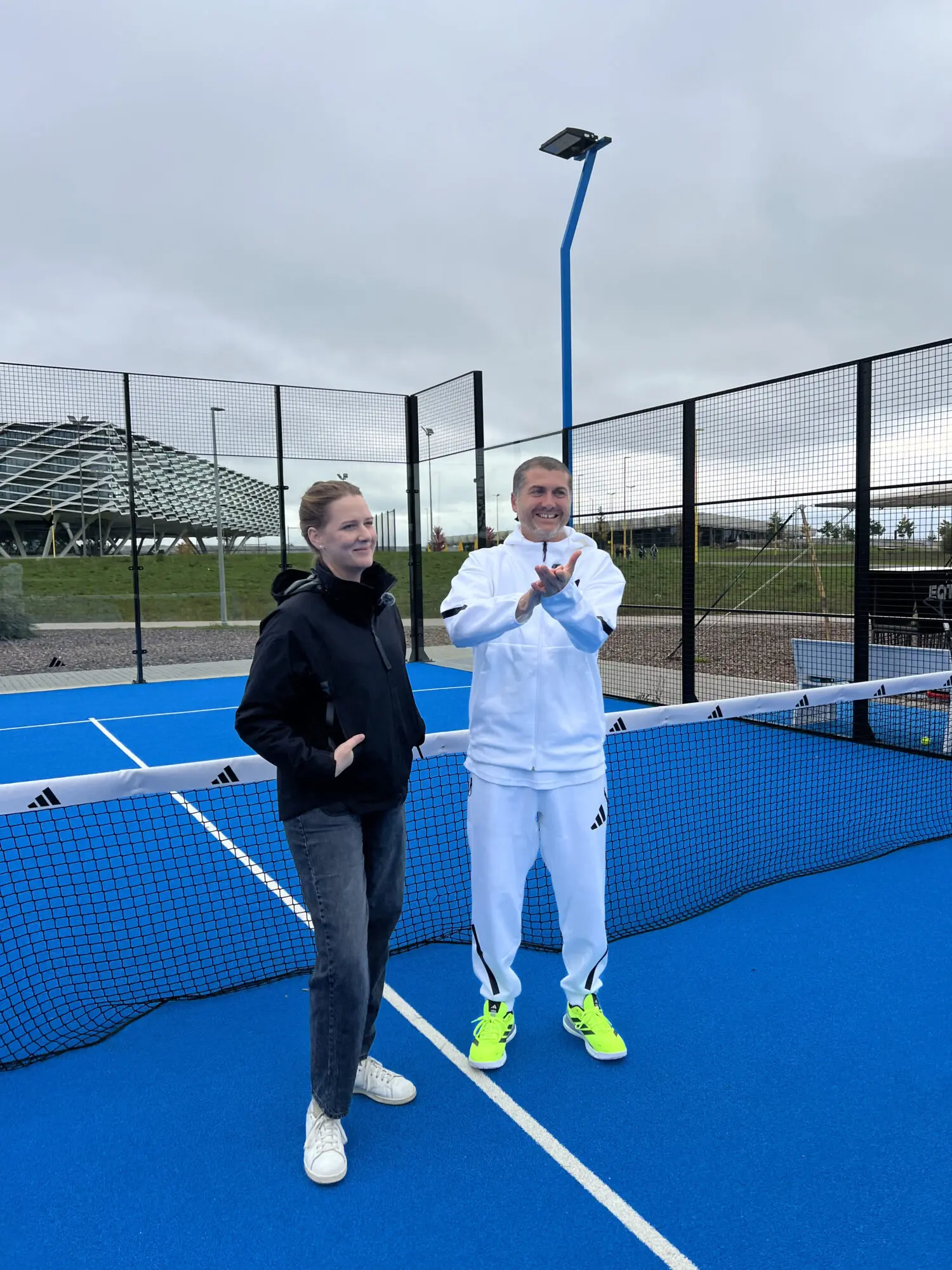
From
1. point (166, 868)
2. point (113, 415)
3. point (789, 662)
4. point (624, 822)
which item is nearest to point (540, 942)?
point (624, 822)

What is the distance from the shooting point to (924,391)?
7301 mm

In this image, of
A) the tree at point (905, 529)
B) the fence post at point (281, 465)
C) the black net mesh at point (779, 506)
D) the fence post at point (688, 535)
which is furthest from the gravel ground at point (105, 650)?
the tree at point (905, 529)

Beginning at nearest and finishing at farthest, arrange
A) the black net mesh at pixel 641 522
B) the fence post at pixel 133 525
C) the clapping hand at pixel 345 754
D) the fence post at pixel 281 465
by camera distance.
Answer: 1. the clapping hand at pixel 345 754
2. the black net mesh at pixel 641 522
3. the fence post at pixel 133 525
4. the fence post at pixel 281 465

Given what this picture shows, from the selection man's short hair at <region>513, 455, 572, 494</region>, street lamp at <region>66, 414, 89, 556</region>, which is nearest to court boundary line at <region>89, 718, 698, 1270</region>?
man's short hair at <region>513, 455, 572, 494</region>

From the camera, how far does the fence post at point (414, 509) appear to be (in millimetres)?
15211

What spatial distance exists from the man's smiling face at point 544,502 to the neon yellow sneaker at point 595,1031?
70.1 inches

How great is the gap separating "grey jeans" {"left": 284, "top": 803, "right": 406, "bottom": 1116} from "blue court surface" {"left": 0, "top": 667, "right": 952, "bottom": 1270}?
32cm

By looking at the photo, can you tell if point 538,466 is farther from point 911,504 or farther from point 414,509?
point 414,509

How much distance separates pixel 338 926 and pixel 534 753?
0.92 metres

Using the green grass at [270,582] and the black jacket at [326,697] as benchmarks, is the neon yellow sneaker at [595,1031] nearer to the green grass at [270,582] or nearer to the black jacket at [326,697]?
the black jacket at [326,697]

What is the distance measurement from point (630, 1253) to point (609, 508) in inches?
366

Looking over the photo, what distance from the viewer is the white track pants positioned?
3.11m

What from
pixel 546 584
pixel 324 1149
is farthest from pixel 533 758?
pixel 324 1149

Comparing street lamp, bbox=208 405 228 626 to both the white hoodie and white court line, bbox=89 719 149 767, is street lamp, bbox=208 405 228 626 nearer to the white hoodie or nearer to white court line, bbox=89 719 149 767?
white court line, bbox=89 719 149 767
